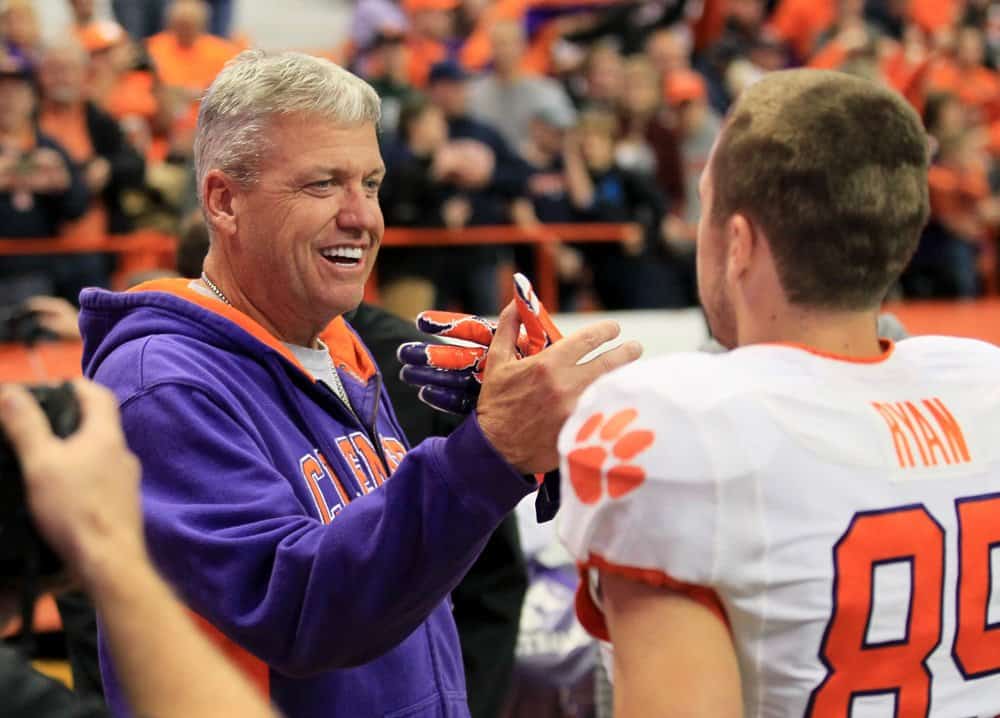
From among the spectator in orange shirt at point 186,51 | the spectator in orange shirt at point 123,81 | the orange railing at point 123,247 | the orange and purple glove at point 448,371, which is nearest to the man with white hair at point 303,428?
the orange and purple glove at point 448,371

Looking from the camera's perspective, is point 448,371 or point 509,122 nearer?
point 448,371

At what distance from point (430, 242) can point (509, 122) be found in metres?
1.85

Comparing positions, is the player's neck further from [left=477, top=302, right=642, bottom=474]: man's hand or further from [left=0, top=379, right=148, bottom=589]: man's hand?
[left=0, top=379, right=148, bottom=589]: man's hand

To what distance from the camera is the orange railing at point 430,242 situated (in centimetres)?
684

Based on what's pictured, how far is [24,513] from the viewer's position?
135 centimetres

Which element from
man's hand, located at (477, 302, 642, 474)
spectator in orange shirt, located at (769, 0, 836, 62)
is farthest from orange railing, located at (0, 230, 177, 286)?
spectator in orange shirt, located at (769, 0, 836, 62)

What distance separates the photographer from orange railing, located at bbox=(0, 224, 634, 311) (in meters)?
6.84

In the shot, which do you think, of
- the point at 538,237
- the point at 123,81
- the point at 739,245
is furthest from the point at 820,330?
the point at 123,81

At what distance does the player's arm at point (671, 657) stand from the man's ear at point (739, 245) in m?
0.39

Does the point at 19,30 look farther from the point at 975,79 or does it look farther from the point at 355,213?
the point at 975,79

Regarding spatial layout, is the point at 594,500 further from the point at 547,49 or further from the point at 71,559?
the point at 547,49

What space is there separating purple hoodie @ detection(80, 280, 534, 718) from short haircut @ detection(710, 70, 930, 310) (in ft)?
1.68

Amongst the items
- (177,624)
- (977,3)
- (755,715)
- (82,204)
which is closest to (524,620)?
(755,715)

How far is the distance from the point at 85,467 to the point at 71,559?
84 millimetres
